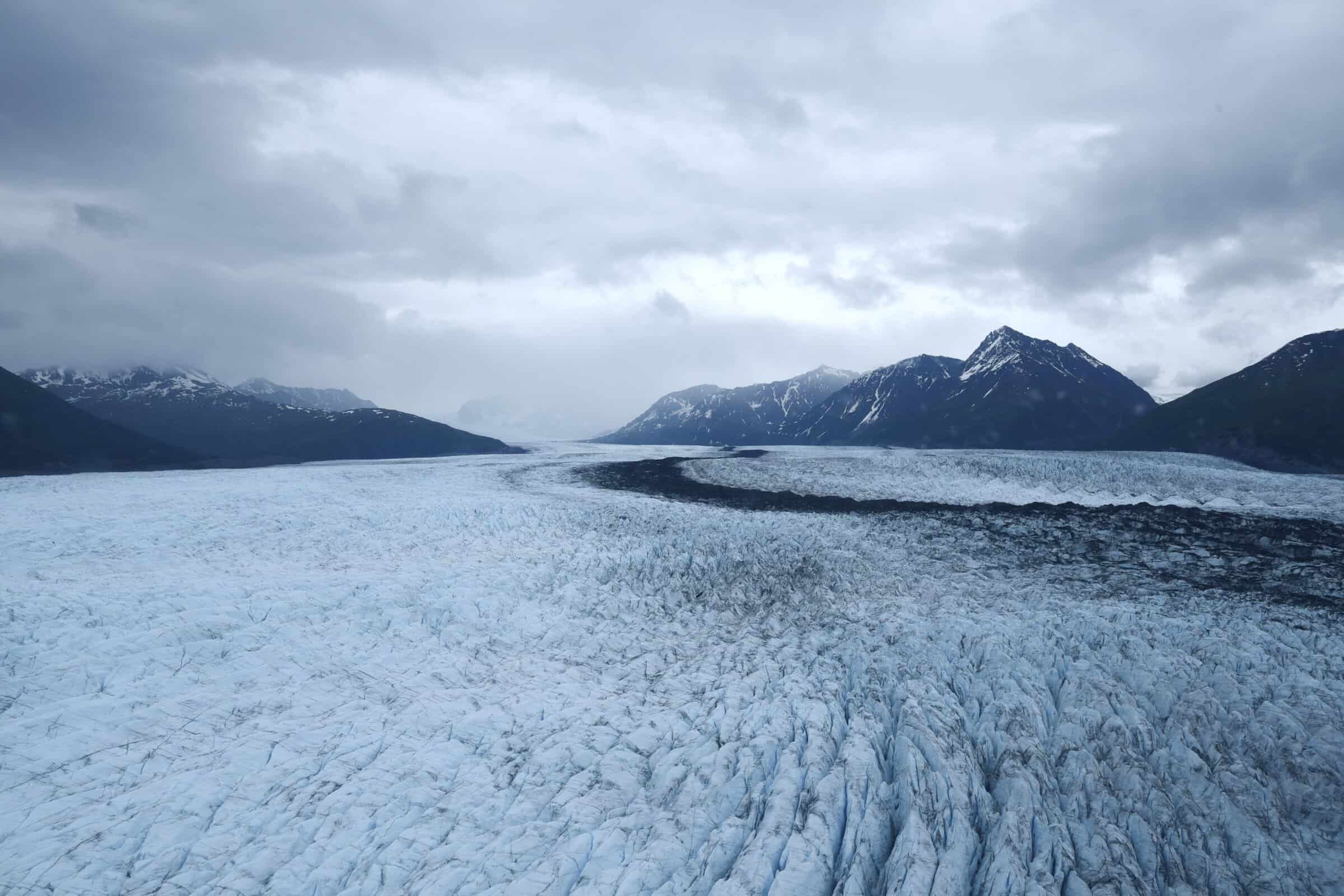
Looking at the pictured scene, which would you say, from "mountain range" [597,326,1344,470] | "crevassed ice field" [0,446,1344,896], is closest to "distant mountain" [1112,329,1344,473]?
"mountain range" [597,326,1344,470]

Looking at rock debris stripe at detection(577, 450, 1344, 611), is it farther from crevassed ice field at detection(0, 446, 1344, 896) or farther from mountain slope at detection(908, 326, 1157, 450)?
mountain slope at detection(908, 326, 1157, 450)

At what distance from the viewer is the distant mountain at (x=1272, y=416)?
244 ft

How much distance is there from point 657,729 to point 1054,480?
35.1 metres

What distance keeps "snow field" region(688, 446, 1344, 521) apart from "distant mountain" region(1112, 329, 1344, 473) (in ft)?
142

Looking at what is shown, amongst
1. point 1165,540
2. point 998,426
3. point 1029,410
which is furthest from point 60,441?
point 1029,410

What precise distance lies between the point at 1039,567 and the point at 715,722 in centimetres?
1313

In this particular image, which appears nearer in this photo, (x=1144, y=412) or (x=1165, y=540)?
(x=1165, y=540)

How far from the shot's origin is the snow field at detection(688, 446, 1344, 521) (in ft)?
96.1

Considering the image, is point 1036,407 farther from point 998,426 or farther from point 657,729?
point 657,729

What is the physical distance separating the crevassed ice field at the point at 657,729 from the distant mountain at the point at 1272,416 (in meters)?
85.2

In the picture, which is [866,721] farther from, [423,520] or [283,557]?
[423,520]

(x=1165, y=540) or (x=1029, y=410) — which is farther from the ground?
(x=1029, y=410)

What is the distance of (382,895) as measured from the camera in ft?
25.3

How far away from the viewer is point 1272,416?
8381 cm
